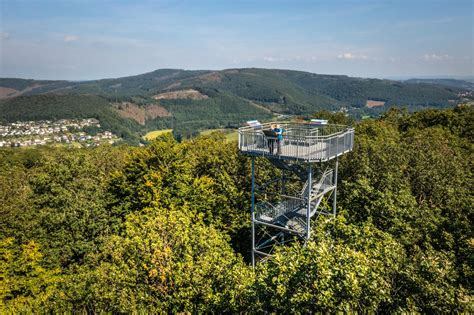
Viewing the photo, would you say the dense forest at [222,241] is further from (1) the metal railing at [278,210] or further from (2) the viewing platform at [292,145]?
(2) the viewing platform at [292,145]

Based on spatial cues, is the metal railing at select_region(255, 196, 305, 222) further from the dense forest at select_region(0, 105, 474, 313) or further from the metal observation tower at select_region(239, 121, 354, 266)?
the dense forest at select_region(0, 105, 474, 313)

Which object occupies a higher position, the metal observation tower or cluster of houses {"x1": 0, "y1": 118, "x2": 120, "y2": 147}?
the metal observation tower

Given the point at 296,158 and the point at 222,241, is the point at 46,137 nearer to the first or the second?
the point at 222,241

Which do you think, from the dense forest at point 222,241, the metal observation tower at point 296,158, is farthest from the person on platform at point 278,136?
the dense forest at point 222,241

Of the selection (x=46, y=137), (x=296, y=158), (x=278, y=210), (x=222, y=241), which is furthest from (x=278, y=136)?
(x=46, y=137)

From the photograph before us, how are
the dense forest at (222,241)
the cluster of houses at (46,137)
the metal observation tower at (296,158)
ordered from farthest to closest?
the cluster of houses at (46,137), the metal observation tower at (296,158), the dense forest at (222,241)

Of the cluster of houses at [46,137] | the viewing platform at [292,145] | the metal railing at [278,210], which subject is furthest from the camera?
the cluster of houses at [46,137]

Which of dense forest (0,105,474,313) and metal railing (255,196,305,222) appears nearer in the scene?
dense forest (0,105,474,313)

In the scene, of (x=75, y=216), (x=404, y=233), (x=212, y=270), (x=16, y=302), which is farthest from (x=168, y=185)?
(x=404, y=233)

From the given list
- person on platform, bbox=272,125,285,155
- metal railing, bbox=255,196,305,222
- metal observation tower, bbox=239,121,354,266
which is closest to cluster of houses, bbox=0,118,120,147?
metal railing, bbox=255,196,305,222
